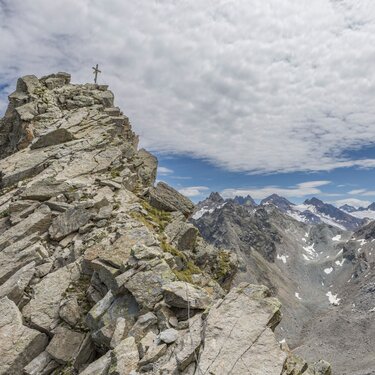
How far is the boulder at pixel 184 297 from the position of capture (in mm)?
15805

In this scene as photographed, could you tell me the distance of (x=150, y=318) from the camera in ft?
51.3

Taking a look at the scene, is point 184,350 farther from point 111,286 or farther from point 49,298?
point 49,298

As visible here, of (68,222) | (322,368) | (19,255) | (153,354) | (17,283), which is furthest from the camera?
(68,222)

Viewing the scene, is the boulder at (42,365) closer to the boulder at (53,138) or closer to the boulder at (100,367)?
the boulder at (100,367)

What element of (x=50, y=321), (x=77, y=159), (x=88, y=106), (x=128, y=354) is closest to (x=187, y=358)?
(x=128, y=354)

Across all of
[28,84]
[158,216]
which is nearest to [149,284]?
[158,216]

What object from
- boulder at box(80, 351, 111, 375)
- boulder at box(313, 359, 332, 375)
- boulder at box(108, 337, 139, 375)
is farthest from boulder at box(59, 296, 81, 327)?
boulder at box(313, 359, 332, 375)

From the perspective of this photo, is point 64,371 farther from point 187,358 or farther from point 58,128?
point 58,128

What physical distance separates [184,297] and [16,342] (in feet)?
28.6

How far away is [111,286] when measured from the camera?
719 inches

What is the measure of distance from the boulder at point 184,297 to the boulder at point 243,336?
88cm

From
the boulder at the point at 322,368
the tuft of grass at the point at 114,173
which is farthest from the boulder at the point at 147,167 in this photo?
the boulder at the point at 322,368

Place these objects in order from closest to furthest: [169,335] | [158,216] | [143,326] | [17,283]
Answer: [169,335] → [143,326] → [17,283] → [158,216]

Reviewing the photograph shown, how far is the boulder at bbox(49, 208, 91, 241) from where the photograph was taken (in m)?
24.1
